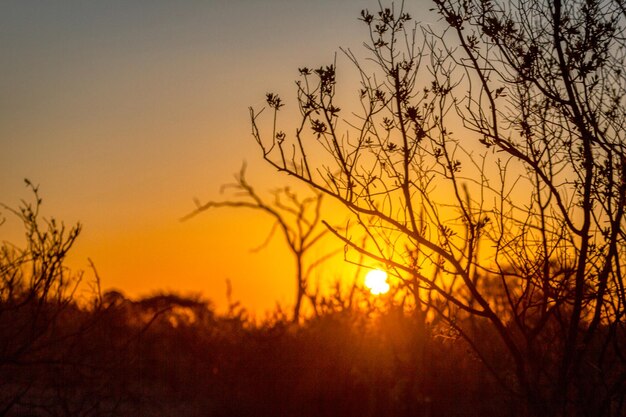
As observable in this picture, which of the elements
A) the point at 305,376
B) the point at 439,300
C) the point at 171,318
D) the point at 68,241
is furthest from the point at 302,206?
the point at 68,241

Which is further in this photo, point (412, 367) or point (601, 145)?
point (412, 367)

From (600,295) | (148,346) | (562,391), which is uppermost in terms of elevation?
(148,346)

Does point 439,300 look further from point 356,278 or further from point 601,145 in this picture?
point 601,145

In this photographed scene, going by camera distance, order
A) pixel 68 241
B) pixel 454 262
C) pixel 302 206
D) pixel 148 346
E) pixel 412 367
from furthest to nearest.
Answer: pixel 302 206
pixel 148 346
pixel 412 367
pixel 68 241
pixel 454 262

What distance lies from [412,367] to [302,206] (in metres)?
10.2

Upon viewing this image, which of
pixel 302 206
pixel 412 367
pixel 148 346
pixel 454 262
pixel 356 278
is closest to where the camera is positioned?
pixel 454 262

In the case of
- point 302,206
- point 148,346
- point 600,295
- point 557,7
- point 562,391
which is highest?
point 302,206

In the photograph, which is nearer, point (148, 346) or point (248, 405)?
point (248, 405)

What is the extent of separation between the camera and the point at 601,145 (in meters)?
7.63

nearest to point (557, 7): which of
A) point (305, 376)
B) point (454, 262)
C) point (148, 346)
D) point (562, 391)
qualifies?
point (454, 262)

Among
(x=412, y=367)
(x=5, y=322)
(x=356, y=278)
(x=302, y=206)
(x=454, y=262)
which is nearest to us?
(x=454, y=262)

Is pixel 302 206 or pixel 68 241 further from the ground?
pixel 302 206

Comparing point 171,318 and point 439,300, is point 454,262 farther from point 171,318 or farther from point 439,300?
point 171,318

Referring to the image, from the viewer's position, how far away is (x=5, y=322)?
12.8 metres
